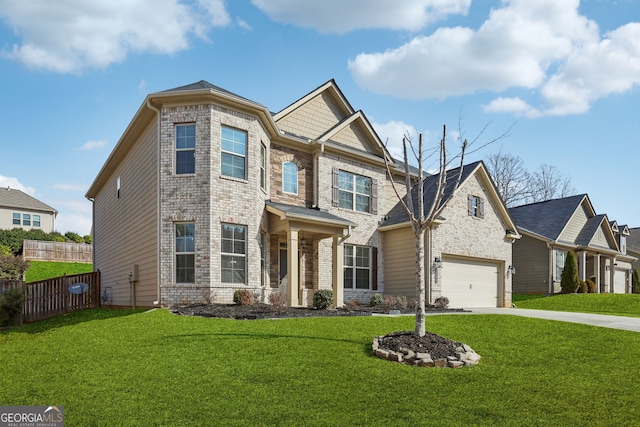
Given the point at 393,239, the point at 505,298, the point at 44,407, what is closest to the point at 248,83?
the point at 393,239

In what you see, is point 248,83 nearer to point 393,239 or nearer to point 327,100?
point 327,100

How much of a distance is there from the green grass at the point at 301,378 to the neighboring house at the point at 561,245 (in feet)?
55.0

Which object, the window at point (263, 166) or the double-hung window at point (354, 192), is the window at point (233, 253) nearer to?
the window at point (263, 166)

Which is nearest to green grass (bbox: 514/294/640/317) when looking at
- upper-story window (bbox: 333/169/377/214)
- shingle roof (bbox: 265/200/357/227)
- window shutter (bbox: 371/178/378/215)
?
window shutter (bbox: 371/178/378/215)

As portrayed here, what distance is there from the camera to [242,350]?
8195 mm

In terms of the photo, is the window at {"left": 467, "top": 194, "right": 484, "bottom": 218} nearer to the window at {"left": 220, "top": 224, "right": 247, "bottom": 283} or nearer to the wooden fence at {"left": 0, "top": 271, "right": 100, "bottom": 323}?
the window at {"left": 220, "top": 224, "right": 247, "bottom": 283}

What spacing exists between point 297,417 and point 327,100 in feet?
51.4

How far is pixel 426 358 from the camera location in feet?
26.2

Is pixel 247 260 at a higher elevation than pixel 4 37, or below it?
below

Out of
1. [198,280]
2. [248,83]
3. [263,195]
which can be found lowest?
[198,280]

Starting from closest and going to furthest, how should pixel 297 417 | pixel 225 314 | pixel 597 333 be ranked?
1. pixel 297 417
2. pixel 597 333
3. pixel 225 314

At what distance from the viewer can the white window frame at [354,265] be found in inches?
723

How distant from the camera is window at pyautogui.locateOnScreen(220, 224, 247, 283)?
13836 mm

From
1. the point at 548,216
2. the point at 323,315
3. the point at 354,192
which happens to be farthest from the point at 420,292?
the point at 548,216
